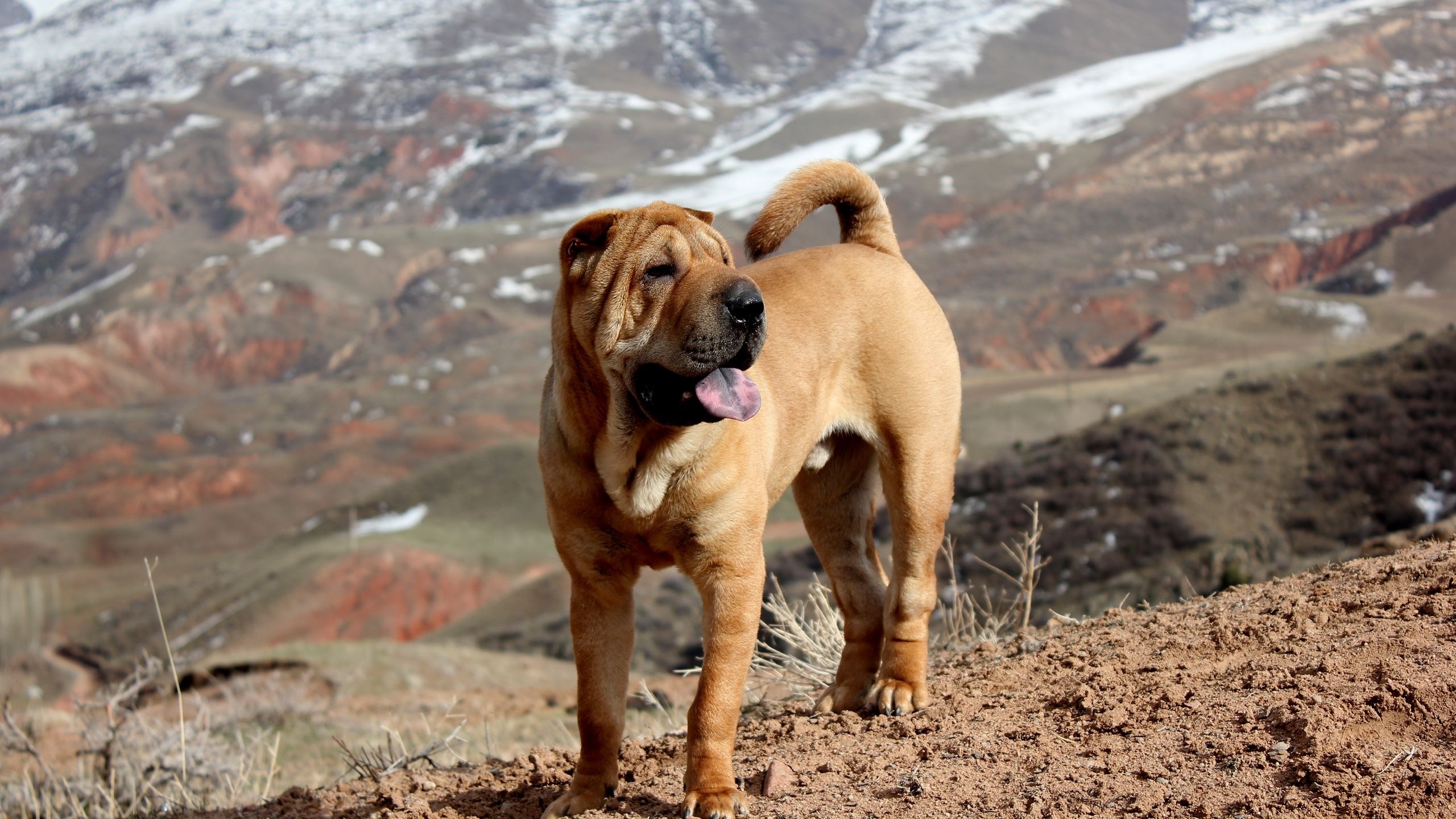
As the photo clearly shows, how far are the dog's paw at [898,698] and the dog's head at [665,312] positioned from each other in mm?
1841

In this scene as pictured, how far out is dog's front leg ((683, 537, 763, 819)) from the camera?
4.33m

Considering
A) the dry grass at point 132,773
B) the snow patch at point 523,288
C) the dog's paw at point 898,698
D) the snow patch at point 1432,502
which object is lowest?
the snow patch at point 523,288

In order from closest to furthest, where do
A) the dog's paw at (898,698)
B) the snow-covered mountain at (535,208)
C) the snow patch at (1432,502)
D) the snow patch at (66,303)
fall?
the dog's paw at (898,698)
the snow patch at (1432,502)
the snow-covered mountain at (535,208)
the snow patch at (66,303)

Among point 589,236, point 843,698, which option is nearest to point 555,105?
point 843,698

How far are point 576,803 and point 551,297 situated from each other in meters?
91.2

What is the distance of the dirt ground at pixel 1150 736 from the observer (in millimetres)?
3848

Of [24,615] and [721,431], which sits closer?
[721,431]

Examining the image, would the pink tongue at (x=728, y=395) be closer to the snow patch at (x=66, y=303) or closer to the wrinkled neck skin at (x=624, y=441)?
the wrinkled neck skin at (x=624, y=441)

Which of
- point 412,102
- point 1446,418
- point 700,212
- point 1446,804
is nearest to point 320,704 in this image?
point 700,212

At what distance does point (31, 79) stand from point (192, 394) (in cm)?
13423

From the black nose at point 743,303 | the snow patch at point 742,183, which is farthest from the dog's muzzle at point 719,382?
the snow patch at point 742,183

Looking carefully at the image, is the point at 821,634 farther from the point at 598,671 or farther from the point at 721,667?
the point at 721,667

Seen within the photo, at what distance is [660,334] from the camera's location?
4.20 metres

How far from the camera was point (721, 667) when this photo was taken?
174 inches
